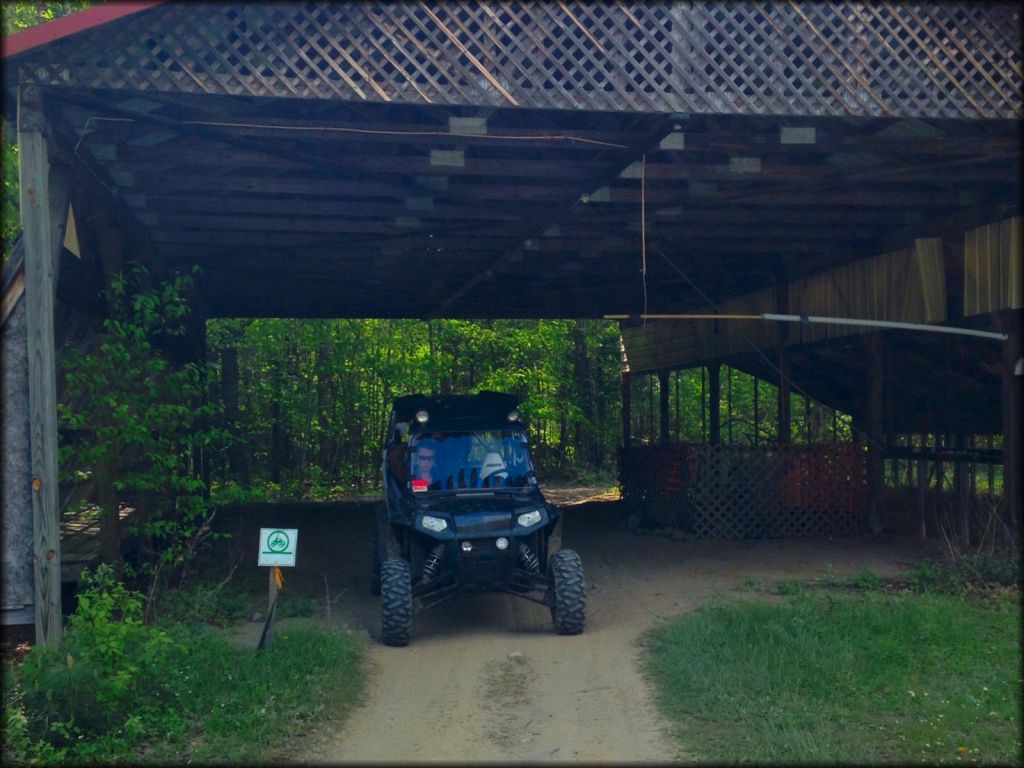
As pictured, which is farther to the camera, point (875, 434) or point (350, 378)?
point (350, 378)

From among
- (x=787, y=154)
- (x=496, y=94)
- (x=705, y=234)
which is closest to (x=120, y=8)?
(x=496, y=94)

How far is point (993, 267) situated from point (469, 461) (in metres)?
6.95

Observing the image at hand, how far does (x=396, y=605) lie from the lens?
1066cm

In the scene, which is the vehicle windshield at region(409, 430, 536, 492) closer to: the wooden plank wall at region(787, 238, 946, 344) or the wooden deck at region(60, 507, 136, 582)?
the wooden deck at region(60, 507, 136, 582)

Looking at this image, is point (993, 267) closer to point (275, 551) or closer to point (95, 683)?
point (275, 551)

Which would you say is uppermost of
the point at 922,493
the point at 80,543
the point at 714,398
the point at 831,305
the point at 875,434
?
the point at 831,305

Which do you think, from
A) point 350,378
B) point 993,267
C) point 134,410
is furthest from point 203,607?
point 350,378

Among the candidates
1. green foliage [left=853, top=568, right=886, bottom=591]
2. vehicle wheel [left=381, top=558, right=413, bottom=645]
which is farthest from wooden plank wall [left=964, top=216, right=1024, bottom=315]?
vehicle wheel [left=381, top=558, right=413, bottom=645]

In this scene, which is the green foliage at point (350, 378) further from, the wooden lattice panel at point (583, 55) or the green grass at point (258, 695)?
the wooden lattice panel at point (583, 55)

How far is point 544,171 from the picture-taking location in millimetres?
12469

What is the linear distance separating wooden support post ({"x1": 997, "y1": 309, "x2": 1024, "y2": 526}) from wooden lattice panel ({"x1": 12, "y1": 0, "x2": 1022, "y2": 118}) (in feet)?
11.4

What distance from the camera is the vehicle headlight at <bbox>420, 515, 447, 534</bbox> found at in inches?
429

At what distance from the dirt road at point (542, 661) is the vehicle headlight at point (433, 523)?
121 cm

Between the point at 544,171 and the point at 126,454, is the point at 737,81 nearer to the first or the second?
the point at 544,171
